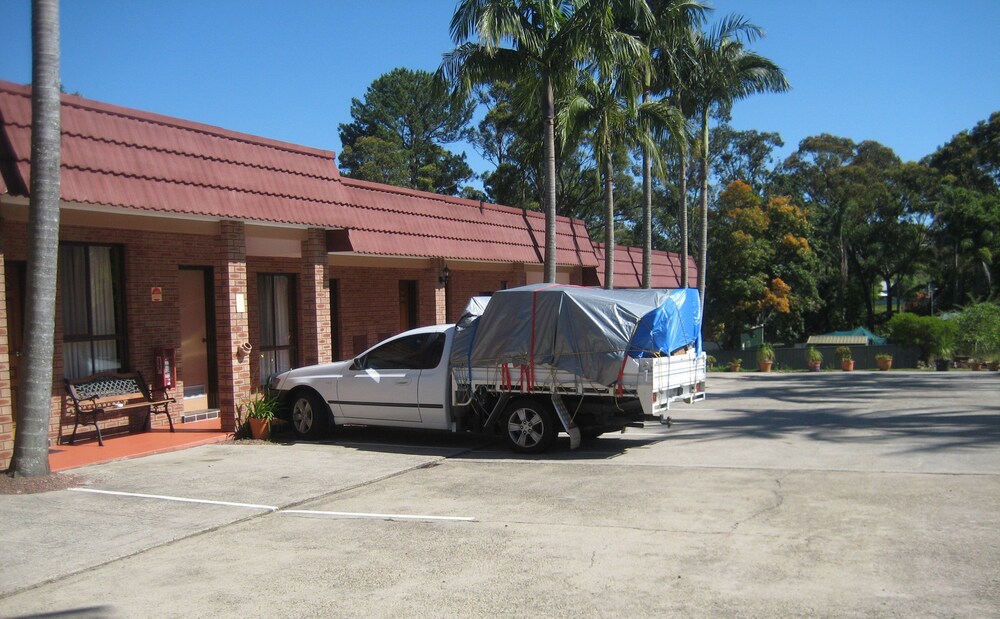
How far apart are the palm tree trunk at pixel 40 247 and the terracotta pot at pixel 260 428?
11.4 feet

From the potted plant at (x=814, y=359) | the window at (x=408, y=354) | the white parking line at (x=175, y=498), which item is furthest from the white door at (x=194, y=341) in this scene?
the potted plant at (x=814, y=359)

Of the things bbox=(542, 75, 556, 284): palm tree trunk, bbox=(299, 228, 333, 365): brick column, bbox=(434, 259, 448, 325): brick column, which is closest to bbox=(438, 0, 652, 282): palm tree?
bbox=(542, 75, 556, 284): palm tree trunk

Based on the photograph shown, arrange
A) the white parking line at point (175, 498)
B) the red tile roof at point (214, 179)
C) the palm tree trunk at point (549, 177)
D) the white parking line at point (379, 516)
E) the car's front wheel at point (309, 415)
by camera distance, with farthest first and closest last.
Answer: the palm tree trunk at point (549, 177) < the car's front wheel at point (309, 415) < the red tile roof at point (214, 179) < the white parking line at point (175, 498) < the white parking line at point (379, 516)

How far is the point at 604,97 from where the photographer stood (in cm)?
1786

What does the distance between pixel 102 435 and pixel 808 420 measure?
11255mm

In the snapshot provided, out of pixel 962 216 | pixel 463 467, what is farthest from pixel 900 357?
pixel 463 467

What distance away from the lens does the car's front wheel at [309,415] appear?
12.5 meters

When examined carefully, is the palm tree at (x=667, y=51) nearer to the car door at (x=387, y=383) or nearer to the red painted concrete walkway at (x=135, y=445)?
the car door at (x=387, y=383)

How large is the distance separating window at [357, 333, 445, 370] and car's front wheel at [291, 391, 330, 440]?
97 cm

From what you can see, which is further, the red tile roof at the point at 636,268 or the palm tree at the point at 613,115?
the red tile roof at the point at 636,268

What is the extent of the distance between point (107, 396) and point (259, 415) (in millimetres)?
2118

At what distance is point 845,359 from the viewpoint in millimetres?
31000

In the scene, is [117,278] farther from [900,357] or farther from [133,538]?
[900,357]

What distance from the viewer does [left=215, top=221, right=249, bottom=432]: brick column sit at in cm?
1228
